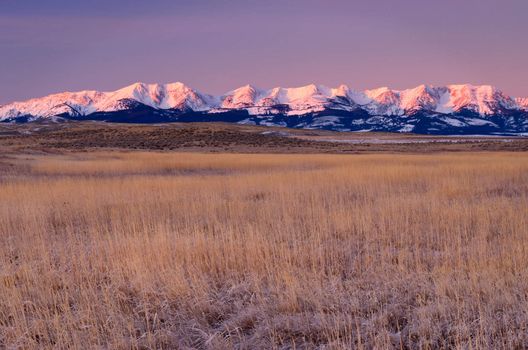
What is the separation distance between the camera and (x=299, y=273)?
6777 mm

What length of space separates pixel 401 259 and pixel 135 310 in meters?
3.86

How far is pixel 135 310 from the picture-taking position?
19.0ft

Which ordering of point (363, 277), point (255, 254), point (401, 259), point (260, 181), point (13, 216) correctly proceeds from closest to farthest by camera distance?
point (363, 277) < point (401, 259) < point (255, 254) < point (13, 216) < point (260, 181)

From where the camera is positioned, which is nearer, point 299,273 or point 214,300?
point 214,300

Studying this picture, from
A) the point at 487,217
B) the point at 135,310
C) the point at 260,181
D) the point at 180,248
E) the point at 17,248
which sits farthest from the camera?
the point at 260,181

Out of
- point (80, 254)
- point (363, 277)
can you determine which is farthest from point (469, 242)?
point (80, 254)

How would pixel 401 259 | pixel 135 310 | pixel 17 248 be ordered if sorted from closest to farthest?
1. pixel 135 310
2. pixel 401 259
3. pixel 17 248

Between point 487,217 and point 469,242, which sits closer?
point 469,242

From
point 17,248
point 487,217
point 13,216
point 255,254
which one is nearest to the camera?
point 255,254

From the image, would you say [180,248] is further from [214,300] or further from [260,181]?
[260,181]

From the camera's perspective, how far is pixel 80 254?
27.6ft

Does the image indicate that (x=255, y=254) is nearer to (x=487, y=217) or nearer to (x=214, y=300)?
(x=214, y=300)

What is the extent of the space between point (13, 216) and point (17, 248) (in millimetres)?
3215

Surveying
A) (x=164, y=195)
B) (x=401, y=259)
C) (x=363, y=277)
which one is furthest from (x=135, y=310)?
(x=164, y=195)
